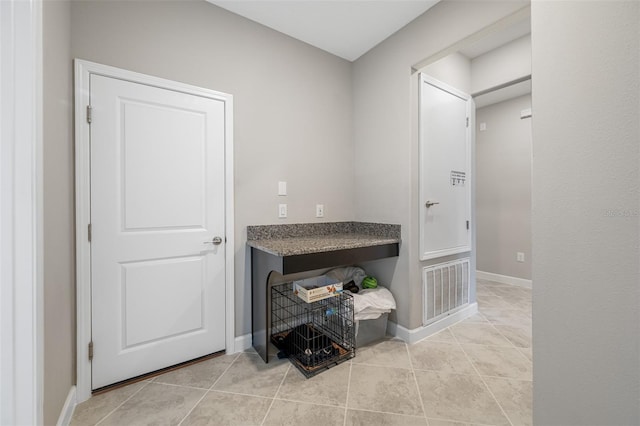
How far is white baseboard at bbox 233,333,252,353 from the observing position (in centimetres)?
207

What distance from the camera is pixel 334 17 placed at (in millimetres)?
2123

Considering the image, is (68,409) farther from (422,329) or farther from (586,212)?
(586,212)

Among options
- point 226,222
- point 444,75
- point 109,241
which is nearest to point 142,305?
point 109,241

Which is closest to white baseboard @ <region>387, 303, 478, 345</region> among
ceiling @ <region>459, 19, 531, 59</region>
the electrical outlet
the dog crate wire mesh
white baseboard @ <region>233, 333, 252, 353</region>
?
the dog crate wire mesh

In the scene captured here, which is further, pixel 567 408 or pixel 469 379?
pixel 469 379

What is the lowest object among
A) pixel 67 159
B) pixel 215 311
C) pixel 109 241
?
pixel 215 311

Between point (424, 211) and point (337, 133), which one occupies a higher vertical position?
point (337, 133)

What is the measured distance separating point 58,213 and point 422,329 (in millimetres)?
2616

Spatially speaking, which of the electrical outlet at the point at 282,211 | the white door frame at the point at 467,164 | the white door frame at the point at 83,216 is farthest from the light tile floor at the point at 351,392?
the electrical outlet at the point at 282,211

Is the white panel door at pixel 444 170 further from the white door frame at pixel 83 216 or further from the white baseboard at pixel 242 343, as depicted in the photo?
the white door frame at pixel 83 216

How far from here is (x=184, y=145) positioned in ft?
6.10

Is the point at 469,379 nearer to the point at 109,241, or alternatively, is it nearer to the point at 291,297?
the point at 291,297

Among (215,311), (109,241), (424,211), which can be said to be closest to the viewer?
(109,241)

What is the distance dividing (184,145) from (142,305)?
44.3 inches
